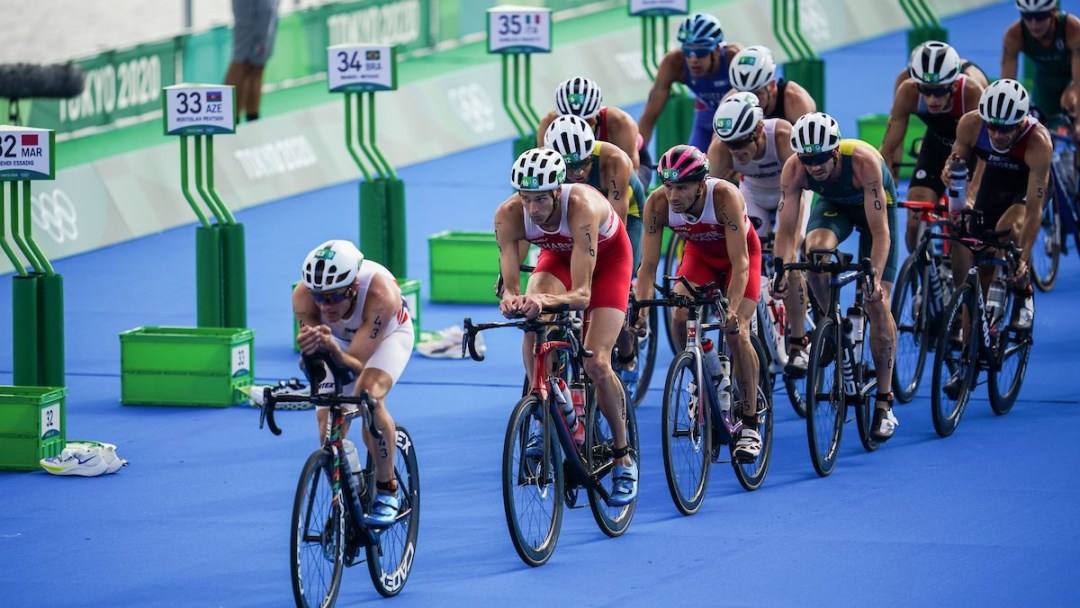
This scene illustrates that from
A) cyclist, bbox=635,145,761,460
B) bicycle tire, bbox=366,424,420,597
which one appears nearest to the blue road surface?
bicycle tire, bbox=366,424,420,597

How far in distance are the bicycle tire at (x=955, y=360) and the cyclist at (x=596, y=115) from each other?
1843 millimetres

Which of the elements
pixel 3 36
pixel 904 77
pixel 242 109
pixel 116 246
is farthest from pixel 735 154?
pixel 3 36

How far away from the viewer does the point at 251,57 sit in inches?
665

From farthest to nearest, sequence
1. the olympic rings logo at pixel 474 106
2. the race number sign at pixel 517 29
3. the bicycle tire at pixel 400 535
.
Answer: the olympic rings logo at pixel 474 106, the race number sign at pixel 517 29, the bicycle tire at pixel 400 535

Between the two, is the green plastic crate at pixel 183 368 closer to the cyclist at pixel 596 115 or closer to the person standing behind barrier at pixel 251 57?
the cyclist at pixel 596 115

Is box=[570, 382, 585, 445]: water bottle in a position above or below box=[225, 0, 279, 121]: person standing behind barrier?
below

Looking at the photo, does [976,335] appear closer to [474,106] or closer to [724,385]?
[724,385]

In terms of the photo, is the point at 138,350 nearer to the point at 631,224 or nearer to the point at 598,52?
the point at 631,224

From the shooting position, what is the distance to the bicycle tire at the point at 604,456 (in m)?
7.71

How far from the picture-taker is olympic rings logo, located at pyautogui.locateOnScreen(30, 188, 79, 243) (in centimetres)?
1431

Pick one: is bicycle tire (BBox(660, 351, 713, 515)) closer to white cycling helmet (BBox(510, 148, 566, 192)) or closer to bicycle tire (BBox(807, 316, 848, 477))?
bicycle tire (BBox(807, 316, 848, 477))

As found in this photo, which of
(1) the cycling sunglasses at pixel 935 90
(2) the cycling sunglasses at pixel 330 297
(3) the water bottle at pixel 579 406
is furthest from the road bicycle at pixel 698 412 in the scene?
(1) the cycling sunglasses at pixel 935 90

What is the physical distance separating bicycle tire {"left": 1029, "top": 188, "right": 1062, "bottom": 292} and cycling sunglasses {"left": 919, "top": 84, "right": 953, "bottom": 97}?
2145mm

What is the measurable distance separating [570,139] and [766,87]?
234 centimetres
